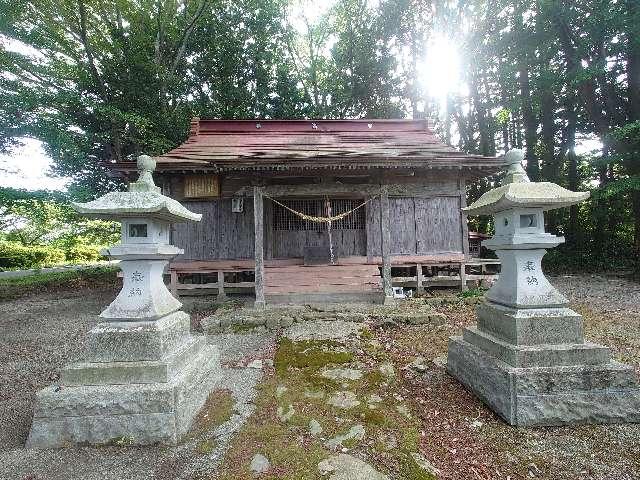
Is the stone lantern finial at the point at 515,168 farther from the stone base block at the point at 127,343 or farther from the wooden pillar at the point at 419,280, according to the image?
the wooden pillar at the point at 419,280

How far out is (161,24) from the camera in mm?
14727

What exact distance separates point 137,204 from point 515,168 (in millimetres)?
4107

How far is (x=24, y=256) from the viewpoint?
1998 cm

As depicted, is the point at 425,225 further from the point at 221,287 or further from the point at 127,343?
the point at 127,343


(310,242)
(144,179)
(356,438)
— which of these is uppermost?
(144,179)

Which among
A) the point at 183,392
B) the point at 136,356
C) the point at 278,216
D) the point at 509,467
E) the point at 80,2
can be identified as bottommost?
the point at 509,467

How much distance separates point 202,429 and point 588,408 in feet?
12.0

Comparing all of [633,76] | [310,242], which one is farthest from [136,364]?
[633,76]

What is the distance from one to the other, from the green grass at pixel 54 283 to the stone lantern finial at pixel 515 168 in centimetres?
1522

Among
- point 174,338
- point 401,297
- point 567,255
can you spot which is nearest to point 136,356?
point 174,338

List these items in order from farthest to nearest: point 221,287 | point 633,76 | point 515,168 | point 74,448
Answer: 1. point 633,76
2. point 221,287
3. point 515,168
4. point 74,448

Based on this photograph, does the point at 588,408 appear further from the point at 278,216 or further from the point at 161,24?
the point at 161,24

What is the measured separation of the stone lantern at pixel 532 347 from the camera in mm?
3076

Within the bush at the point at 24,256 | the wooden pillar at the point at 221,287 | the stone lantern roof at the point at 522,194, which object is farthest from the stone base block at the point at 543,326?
the bush at the point at 24,256
